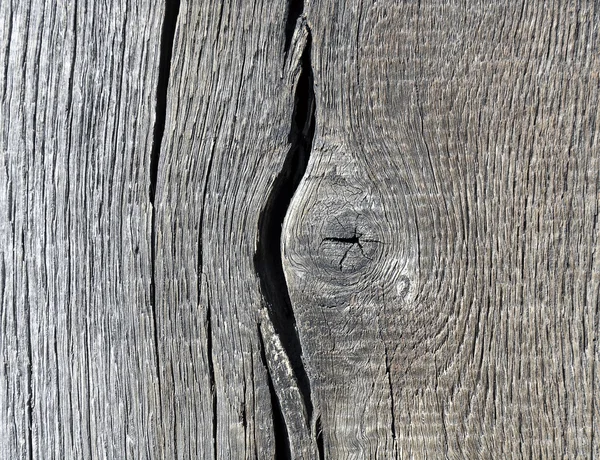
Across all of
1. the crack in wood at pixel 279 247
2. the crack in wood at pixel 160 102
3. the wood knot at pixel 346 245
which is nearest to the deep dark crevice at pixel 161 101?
the crack in wood at pixel 160 102

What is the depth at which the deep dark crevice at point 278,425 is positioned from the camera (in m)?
1.23

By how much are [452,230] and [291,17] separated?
0.49 m

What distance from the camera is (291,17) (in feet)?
3.90

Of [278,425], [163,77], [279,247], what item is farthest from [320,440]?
[163,77]

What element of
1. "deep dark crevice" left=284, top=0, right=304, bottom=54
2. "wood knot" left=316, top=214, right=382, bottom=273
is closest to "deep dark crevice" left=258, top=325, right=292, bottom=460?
"wood knot" left=316, top=214, right=382, bottom=273

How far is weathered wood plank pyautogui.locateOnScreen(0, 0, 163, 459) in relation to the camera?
4.12ft

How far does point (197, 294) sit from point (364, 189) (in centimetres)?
38

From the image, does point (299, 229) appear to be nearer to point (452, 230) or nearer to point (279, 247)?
point (279, 247)

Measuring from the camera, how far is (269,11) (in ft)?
3.91

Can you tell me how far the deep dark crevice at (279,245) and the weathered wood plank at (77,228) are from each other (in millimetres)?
237

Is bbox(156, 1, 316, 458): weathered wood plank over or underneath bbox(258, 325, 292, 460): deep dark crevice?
over

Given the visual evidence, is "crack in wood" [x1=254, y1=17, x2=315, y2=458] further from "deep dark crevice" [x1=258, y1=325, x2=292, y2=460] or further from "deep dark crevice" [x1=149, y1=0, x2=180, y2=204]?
"deep dark crevice" [x1=149, y1=0, x2=180, y2=204]

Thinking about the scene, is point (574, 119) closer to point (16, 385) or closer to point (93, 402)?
point (93, 402)

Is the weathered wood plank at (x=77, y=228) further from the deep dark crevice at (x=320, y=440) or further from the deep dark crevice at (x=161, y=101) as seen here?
the deep dark crevice at (x=320, y=440)
